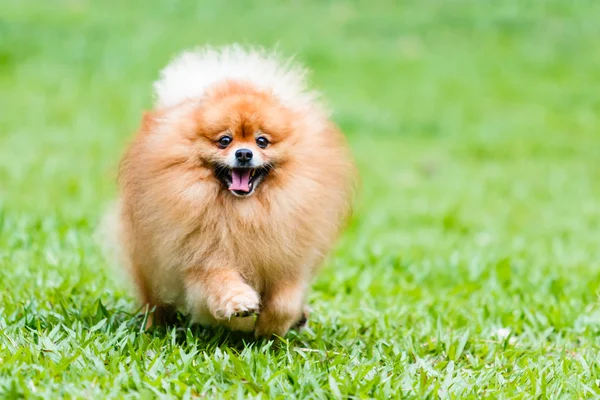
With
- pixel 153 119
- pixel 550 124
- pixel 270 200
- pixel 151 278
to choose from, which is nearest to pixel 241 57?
pixel 153 119

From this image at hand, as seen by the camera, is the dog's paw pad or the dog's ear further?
the dog's ear

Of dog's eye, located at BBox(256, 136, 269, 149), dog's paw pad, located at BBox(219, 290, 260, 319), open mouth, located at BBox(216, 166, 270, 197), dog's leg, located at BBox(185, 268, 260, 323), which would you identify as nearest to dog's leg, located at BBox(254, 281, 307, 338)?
dog's leg, located at BBox(185, 268, 260, 323)

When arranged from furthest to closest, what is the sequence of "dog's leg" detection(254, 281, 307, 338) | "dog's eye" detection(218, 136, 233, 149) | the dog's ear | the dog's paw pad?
the dog's ear → "dog's leg" detection(254, 281, 307, 338) → "dog's eye" detection(218, 136, 233, 149) → the dog's paw pad

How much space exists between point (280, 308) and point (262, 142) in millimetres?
760

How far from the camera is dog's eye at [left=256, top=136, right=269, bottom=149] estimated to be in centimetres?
405

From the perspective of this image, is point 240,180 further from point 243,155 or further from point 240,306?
point 240,306

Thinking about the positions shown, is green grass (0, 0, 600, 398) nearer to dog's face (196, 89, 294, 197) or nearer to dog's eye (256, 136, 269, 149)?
dog's face (196, 89, 294, 197)

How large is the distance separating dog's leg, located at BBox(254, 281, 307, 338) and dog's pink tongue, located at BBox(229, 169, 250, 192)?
1.65ft

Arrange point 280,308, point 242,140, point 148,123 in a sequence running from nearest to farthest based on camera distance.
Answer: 1. point 242,140
2. point 280,308
3. point 148,123

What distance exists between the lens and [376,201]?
9219mm

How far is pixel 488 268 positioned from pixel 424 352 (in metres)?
2.25

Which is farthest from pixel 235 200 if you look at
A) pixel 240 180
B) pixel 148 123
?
pixel 148 123

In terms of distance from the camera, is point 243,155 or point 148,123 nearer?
point 243,155

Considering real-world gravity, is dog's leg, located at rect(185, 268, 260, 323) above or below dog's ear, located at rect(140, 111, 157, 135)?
below
